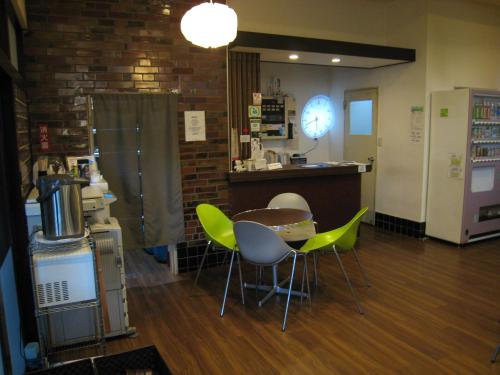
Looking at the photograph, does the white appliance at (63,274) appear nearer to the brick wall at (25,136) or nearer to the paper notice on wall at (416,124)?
the brick wall at (25,136)

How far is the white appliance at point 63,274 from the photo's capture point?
2256 millimetres

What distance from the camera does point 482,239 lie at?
209 inches

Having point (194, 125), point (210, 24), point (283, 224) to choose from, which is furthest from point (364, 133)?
point (210, 24)

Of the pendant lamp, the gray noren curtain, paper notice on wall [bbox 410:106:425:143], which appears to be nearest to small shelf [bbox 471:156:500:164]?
paper notice on wall [bbox 410:106:425:143]

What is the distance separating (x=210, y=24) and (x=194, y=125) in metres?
1.60

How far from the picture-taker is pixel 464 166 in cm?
496

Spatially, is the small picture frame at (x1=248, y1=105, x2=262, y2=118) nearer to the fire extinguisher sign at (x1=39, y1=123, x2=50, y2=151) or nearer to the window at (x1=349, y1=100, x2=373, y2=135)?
the window at (x1=349, y1=100, x2=373, y2=135)

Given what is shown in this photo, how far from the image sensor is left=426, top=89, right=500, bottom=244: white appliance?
4969 millimetres

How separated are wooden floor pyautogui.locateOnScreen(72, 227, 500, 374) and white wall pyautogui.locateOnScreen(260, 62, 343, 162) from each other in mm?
2645

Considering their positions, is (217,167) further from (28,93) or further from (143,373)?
(143,373)

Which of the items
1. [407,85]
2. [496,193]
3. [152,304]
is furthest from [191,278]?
[496,193]

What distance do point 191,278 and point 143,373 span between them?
7.21 feet

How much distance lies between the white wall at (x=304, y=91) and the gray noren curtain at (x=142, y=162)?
2.49 meters

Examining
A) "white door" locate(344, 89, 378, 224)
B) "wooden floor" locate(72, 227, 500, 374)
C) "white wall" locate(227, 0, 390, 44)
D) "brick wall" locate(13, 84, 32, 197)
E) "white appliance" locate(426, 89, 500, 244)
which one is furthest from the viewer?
"white door" locate(344, 89, 378, 224)
